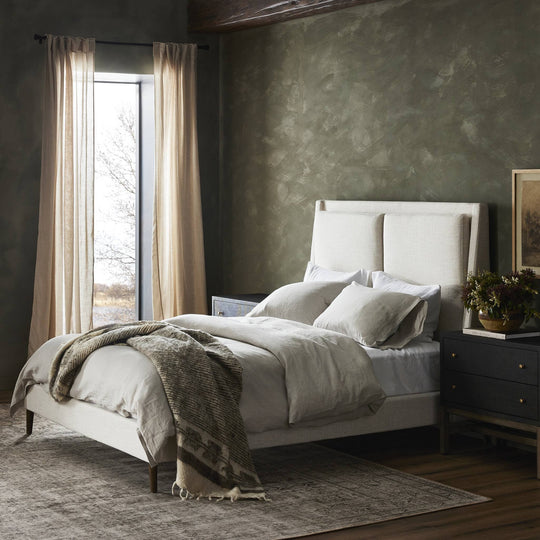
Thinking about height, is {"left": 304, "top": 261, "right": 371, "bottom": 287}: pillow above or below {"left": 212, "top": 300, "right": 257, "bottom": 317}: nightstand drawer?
above

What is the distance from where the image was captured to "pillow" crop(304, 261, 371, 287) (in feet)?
19.0

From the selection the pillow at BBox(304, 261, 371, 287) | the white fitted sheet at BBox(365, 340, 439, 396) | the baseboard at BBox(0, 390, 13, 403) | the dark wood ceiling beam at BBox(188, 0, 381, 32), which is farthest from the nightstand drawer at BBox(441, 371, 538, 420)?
the baseboard at BBox(0, 390, 13, 403)

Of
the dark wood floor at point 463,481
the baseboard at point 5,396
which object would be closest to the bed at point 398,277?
the dark wood floor at point 463,481

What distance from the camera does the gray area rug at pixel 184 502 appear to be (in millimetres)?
3695

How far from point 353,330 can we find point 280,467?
840mm

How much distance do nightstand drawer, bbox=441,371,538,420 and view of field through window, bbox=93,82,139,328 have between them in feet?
11.5

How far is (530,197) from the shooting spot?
4.94 m

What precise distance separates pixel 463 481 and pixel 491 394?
1.50ft

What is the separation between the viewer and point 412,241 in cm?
550

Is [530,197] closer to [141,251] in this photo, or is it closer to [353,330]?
[353,330]

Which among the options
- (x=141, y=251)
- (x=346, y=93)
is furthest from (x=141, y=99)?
(x=346, y=93)

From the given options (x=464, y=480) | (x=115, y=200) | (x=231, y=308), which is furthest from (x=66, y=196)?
(x=464, y=480)

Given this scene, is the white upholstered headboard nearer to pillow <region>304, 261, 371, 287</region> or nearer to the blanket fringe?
pillow <region>304, 261, 371, 287</region>

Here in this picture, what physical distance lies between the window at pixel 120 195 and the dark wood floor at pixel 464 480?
3.05 m
